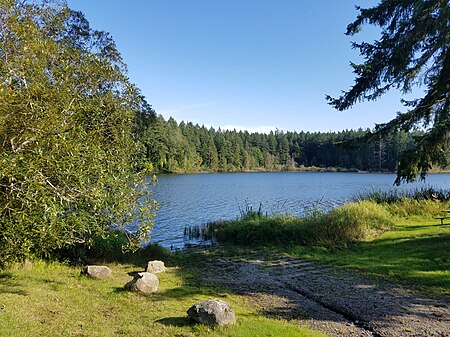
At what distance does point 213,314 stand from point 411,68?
41.4 feet

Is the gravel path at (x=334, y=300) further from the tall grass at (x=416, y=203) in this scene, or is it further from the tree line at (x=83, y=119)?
the tall grass at (x=416, y=203)

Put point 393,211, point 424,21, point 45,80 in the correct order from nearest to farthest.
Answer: point 45,80, point 424,21, point 393,211

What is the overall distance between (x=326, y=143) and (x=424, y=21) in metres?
106

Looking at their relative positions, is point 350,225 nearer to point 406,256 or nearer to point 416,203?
point 406,256

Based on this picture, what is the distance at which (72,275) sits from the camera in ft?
27.2

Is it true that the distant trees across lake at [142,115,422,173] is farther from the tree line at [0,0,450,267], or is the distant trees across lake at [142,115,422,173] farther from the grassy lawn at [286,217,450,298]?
the grassy lawn at [286,217,450,298]

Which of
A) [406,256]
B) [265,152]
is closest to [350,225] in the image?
[406,256]

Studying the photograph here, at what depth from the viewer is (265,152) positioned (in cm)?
11575

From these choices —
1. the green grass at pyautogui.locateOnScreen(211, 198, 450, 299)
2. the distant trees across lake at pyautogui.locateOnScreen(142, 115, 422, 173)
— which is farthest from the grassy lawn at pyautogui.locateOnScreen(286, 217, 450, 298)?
the distant trees across lake at pyautogui.locateOnScreen(142, 115, 422, 173)

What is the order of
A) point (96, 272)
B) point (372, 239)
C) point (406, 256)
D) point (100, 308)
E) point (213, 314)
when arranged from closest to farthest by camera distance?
point (213, 314) < point (100, 308) < point (96, 272) < point (406, 256) < point (372, 239)

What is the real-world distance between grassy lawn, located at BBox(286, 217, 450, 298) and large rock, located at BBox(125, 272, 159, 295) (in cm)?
521

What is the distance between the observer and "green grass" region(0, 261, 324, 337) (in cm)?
512

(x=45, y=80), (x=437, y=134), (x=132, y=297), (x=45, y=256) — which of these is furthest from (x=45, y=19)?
(x=437, y=134)

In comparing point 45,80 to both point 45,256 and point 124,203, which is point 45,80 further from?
point 45,256
